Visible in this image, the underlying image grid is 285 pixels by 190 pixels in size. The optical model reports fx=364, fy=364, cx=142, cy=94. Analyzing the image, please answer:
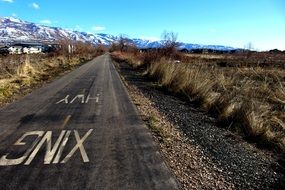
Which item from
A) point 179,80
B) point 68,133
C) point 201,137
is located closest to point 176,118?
point 201,137

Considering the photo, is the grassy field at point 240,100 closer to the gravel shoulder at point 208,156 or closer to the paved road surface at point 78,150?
the gravel shoulder at point 208,156

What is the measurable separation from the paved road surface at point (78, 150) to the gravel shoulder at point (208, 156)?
1.07ft

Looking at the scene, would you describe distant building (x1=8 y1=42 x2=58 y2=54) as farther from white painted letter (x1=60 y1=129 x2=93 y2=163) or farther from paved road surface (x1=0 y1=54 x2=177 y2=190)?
white painted letter (x1=60 y1=129 x2=93 y2=163)

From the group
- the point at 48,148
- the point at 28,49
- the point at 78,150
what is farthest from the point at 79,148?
the point at 28,49

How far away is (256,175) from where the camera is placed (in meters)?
6.23

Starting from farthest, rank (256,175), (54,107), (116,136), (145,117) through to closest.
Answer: (54,107) < (145,117) < (116,136) < (256,175)

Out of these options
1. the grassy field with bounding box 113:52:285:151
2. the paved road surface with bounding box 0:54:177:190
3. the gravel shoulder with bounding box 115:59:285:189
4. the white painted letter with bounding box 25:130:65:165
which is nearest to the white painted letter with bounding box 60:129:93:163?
the paved road surface with bounding box 0:54:177:190

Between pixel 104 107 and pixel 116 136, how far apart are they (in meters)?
4.18

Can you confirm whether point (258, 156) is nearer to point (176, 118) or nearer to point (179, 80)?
point (176, 118)

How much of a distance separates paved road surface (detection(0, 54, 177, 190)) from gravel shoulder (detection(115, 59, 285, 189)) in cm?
33

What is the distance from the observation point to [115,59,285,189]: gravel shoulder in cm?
590

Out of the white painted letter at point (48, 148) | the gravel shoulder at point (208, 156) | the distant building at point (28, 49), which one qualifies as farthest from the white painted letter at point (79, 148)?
the distant building at point (28, 49)

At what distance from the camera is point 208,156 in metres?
7.21

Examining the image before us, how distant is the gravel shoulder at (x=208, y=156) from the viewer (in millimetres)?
5902
